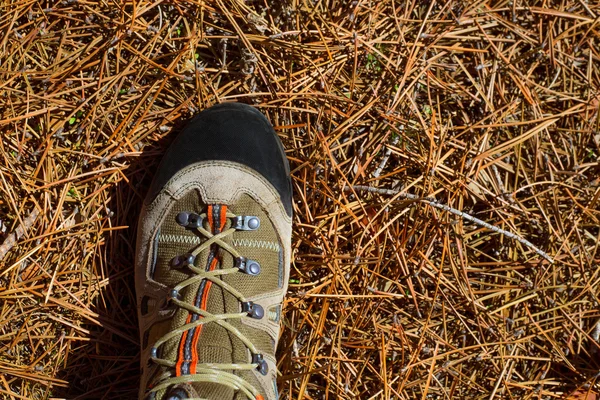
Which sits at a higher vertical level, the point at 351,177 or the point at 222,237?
the point at 351,177

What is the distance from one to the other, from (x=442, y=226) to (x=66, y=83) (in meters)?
1.34

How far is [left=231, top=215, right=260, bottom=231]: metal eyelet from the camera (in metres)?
1.85

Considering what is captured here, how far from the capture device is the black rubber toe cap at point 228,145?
6.14 feet

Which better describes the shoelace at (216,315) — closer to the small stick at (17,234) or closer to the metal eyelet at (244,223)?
the metal eyelet at (244,223)

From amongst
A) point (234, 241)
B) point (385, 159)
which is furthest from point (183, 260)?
point (385, 159)

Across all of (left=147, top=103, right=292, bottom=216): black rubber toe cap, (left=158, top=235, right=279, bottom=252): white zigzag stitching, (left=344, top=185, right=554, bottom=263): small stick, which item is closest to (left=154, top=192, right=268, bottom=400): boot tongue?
(left=158, top=235, right=279, bottom=252): white zigzag stitching

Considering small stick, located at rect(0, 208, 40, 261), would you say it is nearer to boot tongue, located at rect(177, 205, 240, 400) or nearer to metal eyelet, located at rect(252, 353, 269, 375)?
boot tongue, located at rect(177, 205, 240, 400)

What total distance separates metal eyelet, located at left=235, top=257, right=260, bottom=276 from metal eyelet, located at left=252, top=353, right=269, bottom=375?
0.84 feet

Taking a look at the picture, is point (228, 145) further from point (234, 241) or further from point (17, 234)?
point (17, 234)

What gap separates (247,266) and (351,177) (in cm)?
47

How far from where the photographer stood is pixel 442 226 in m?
1.94

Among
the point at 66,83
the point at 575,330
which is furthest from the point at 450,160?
the point at 66,83

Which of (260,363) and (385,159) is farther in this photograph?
(385,159)

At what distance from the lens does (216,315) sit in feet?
5.82
